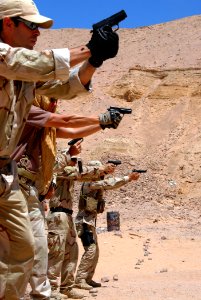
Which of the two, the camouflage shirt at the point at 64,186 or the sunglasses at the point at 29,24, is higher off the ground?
the sunglasses at the point at 29,24

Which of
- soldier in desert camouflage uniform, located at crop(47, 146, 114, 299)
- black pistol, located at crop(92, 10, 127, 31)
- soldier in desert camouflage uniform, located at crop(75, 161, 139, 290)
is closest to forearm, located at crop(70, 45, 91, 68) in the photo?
black pistol, located at crop(92, 10, 127, 31)

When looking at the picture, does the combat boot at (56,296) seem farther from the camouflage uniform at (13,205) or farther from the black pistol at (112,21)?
the black pistol at (112,21)

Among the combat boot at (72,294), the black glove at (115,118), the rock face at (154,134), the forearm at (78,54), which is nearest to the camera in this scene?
the forearm at (78,54)

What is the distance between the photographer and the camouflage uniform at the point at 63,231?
7172 mm

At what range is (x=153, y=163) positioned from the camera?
1088 inches

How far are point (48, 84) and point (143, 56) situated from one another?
39613mm

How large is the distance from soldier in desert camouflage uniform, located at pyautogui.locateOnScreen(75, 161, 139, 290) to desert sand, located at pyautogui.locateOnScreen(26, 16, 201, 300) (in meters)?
0.36

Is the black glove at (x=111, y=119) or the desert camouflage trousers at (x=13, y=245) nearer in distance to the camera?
the desert camouflage trousers at (x=13, y=245)

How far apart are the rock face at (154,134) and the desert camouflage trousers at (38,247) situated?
1436 cm

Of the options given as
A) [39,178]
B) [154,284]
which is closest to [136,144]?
[154,284]

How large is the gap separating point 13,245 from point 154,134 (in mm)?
26797

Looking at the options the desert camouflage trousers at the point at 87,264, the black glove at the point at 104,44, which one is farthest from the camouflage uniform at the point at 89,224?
the black glove at the point at 104,44

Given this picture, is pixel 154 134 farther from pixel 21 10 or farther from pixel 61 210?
pixel 21 10

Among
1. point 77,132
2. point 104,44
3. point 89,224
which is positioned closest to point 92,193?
point 89,224
